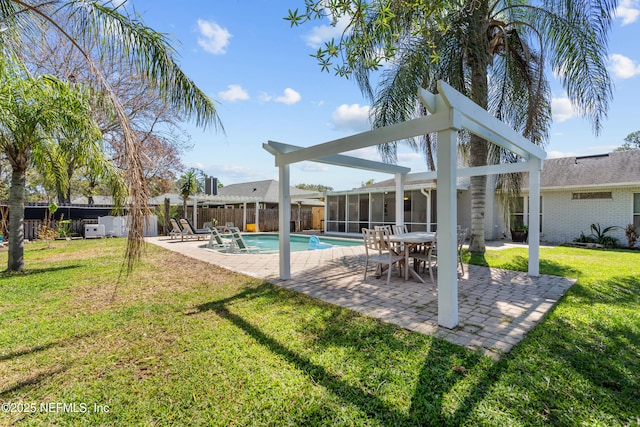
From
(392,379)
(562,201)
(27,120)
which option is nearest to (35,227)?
(27,120)

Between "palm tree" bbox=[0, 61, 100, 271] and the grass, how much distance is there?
3191 millimetres

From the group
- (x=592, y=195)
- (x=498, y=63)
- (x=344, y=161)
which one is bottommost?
(x=592, y=195)

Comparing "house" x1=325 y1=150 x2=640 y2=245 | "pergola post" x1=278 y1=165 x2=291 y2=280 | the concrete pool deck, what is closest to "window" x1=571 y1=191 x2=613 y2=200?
"house" x1=325 y1=150 x2=640 y2=245

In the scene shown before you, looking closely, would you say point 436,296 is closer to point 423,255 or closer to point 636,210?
point 423,255

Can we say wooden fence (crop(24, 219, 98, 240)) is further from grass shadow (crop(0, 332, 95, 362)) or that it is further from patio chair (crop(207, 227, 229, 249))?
grass shadow (crop(0, 332, 95, 362))

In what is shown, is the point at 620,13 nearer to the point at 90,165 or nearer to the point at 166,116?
the point at 90,165

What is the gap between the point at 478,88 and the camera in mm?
8961

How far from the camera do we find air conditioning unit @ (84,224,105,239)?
15914 mm

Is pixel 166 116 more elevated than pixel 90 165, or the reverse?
pixel 166 116

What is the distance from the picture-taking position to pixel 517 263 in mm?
8453

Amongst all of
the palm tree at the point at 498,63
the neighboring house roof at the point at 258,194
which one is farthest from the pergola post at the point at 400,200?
the neighboring house roof at the point at 258,194

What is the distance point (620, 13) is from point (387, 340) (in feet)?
24.0

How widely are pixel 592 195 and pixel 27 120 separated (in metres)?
19.7

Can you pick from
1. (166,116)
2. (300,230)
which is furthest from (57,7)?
(300,230)
